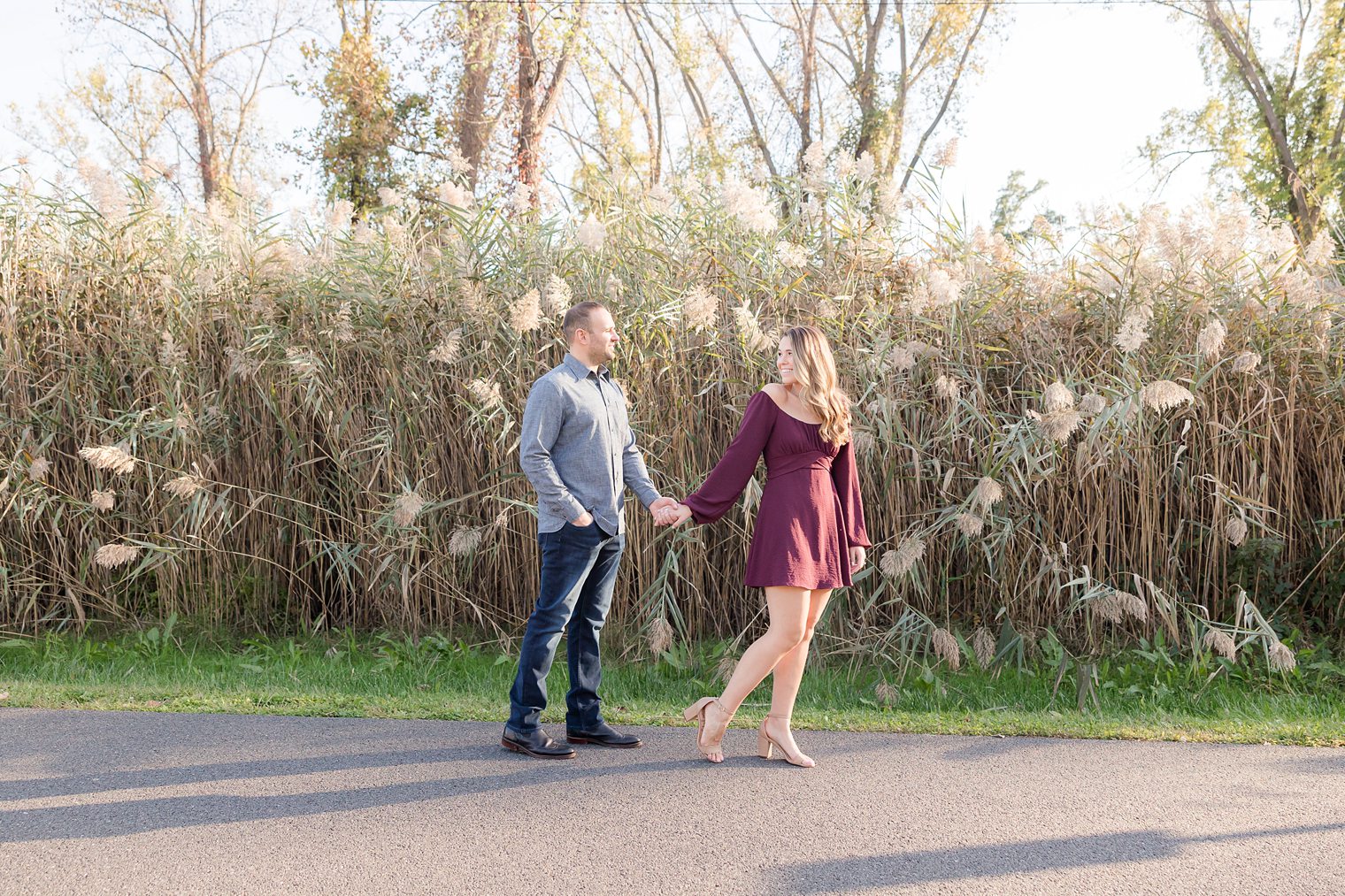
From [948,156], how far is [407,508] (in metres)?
3.71

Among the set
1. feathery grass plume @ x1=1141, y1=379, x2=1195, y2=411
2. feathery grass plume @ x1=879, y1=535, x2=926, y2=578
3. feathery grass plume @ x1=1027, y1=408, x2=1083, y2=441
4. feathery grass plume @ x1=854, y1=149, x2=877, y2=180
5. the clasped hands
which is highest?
feathery grass plume @ x1=854, y1=149, x2=877, y2=180

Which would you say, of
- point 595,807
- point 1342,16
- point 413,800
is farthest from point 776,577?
point 1342,16

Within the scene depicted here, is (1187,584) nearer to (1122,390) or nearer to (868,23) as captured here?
(1122,390)

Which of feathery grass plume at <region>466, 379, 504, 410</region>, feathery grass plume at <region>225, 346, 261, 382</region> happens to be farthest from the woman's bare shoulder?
feathery grass plume at <region>225, 346, 261, 382</region>

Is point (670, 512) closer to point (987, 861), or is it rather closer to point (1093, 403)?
point (987, 861)

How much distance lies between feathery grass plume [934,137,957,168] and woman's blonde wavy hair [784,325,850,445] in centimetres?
244

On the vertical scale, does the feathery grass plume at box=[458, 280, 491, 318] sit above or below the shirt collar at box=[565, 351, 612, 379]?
above

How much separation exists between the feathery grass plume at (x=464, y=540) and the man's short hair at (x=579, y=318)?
1.73 meters

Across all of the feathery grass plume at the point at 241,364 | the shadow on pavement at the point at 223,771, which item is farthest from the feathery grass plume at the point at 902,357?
the feathery grass plume at the point at 241,364

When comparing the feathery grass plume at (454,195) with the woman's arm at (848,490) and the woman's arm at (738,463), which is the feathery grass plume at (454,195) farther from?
the woman's arm at (848,490)

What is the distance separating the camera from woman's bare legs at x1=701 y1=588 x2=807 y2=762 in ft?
12.6

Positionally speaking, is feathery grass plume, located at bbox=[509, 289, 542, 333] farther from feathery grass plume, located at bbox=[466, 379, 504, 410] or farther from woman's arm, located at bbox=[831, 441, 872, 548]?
woman's arm, located at bbox=[831, 441, 872, 548]

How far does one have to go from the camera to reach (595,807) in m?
3.43

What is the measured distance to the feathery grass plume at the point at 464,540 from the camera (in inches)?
211
